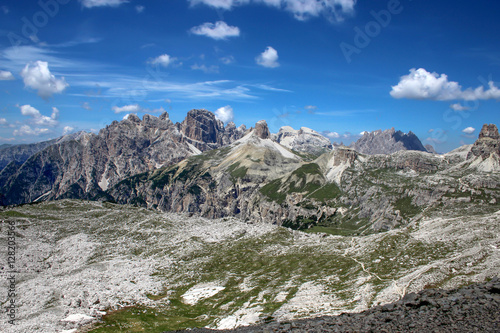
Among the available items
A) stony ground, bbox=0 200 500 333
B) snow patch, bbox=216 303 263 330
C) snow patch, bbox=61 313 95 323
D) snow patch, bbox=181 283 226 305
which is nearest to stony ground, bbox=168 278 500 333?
stony ground, bbox=0 200 500 333

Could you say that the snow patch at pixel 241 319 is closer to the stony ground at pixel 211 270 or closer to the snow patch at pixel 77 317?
the stony ground at pixel 211 270

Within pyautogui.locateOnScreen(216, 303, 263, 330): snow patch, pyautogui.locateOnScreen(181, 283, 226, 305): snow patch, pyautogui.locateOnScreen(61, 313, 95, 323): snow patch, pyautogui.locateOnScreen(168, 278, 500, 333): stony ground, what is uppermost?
pyautogui.locateOnScreen(168, 278, 500, 333): stony ground

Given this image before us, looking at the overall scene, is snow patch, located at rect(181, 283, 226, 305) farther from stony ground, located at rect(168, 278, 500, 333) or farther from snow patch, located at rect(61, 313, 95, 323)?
stony ground, located at rect(168, 278, 500, 333)

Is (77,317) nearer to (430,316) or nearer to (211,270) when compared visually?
(211,270)

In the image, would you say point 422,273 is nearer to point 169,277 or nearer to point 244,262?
point 244,262

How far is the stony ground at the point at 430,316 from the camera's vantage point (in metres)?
34.3

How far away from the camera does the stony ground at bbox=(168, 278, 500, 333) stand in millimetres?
34344

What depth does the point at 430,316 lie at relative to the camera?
3734 centimetres

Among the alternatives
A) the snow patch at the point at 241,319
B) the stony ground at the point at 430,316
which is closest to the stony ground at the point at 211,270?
the snow patch at the point at 241,319

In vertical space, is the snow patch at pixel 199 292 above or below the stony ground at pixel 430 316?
below

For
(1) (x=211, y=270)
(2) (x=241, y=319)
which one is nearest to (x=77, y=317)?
(2) (x=241, y=319)

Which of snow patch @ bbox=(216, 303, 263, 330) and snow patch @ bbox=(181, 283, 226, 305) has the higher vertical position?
snow patch @ bbox=(216, 303, 263, 330)

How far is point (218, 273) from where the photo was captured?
365 feet

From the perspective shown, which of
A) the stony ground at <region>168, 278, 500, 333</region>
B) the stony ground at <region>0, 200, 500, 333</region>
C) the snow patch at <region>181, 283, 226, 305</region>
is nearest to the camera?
the stony ground at <region>168, 278, 500, 333</region>
